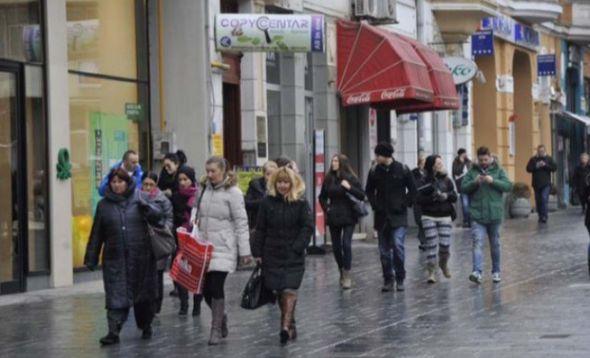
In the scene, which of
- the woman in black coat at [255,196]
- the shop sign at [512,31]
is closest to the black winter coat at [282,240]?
the woman in black coat at [255,196]

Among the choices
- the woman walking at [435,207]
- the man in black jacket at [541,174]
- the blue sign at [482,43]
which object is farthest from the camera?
the blue sign at [482,43]

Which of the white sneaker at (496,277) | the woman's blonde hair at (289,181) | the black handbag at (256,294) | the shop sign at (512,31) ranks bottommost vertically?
the white sneaker at (496,277)

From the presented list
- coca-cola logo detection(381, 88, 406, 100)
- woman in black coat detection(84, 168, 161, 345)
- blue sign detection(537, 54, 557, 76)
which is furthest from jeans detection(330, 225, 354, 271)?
blue sign detection(537, 54, 557, 76)

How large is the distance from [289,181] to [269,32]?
963 cm

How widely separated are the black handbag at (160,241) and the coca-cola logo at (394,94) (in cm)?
1572

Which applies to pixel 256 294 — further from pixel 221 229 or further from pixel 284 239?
pixel 221 229

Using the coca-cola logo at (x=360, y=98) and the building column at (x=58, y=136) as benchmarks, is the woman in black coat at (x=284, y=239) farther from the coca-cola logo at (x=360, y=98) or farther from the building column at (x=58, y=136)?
the coca-cola logo at (x=360, y=98)

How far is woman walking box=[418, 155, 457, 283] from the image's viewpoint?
68.3 feet

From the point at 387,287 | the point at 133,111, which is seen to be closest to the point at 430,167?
the point at 387,287

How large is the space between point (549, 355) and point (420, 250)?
584 inches

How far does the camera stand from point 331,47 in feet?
100

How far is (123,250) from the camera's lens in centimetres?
1470

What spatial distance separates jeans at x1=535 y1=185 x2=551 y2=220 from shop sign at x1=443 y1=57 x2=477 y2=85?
4.21 metres

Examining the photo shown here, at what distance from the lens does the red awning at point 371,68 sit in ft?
99.5
